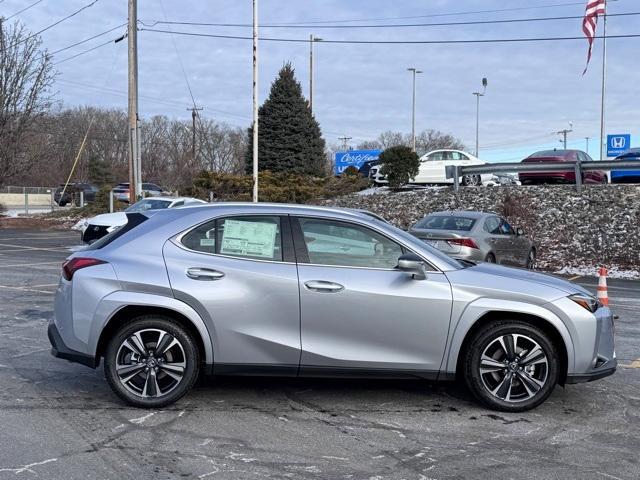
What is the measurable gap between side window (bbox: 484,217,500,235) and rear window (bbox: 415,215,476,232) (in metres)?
0.34

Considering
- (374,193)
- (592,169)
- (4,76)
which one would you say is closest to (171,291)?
(592,169)

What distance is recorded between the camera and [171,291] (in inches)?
204

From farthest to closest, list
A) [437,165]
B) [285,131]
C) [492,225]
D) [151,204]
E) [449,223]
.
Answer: [285,131]
[437,165]
[151,204]
[492,225]
[449,223]

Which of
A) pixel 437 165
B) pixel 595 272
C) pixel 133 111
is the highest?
pixel 133 111

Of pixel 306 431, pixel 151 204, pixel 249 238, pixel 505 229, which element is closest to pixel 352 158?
pixel 151 204

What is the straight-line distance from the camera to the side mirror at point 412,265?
5.11m

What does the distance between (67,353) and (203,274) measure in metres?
1.26

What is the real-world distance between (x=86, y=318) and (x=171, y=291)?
2.30ft

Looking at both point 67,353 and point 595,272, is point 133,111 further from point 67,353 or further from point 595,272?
point 67,353

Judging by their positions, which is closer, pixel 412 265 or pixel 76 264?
pixel 412 265

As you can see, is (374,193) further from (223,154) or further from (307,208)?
(223,154)

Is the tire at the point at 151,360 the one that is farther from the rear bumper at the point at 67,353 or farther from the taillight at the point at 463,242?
the taillight at the point at 463,242

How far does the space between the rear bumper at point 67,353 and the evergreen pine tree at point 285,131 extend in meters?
30.6

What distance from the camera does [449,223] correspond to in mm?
13547
